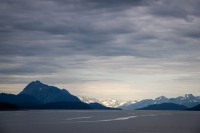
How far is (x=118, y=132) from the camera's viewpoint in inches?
7101

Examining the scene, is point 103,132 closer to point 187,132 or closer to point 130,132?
point 130,132

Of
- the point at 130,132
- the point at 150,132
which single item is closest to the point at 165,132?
the point at 150,132

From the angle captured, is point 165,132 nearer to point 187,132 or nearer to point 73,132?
point 187,132

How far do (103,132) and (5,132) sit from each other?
2098 inches

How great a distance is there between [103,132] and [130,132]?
15.9 m

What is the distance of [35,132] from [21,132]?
753cm

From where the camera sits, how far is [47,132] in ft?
559

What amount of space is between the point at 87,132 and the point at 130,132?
2472 centimetres

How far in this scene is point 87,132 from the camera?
175750mm

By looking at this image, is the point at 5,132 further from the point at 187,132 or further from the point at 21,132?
the point at 187,132

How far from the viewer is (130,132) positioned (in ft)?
591

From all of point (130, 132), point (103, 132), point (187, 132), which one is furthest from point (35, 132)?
point (187, 132)

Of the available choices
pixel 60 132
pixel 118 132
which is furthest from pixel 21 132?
pixel 118 132

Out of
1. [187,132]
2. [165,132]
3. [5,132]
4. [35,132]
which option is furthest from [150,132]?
[5,132]
